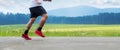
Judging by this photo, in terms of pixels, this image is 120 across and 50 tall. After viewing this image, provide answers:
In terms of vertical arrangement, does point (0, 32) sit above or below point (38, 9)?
below

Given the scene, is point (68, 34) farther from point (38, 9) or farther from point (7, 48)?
point (7, 48)

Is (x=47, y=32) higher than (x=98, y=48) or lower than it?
lower

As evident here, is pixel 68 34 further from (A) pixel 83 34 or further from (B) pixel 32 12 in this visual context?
(B) pixel 32 12

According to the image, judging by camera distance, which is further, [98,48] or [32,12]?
[32,12]

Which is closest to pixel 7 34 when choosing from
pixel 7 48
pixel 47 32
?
pixel 47 32

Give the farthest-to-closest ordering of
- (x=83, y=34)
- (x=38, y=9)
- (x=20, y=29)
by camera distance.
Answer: (x=20, y=29), (x=83, y=34), (x=38, y=9)

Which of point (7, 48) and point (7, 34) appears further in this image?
point (7, 34)

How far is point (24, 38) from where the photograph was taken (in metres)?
9.67

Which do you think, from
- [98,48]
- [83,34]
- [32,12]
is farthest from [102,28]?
[98,48]

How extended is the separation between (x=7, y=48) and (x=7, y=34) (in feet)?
15.0

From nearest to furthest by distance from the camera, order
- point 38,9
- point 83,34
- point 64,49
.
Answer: point 64,49 < point 38,9 < point 83,34

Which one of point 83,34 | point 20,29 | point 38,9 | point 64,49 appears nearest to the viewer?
point 64,49

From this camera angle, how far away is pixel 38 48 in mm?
7434

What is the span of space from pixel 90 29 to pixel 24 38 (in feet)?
11.2
